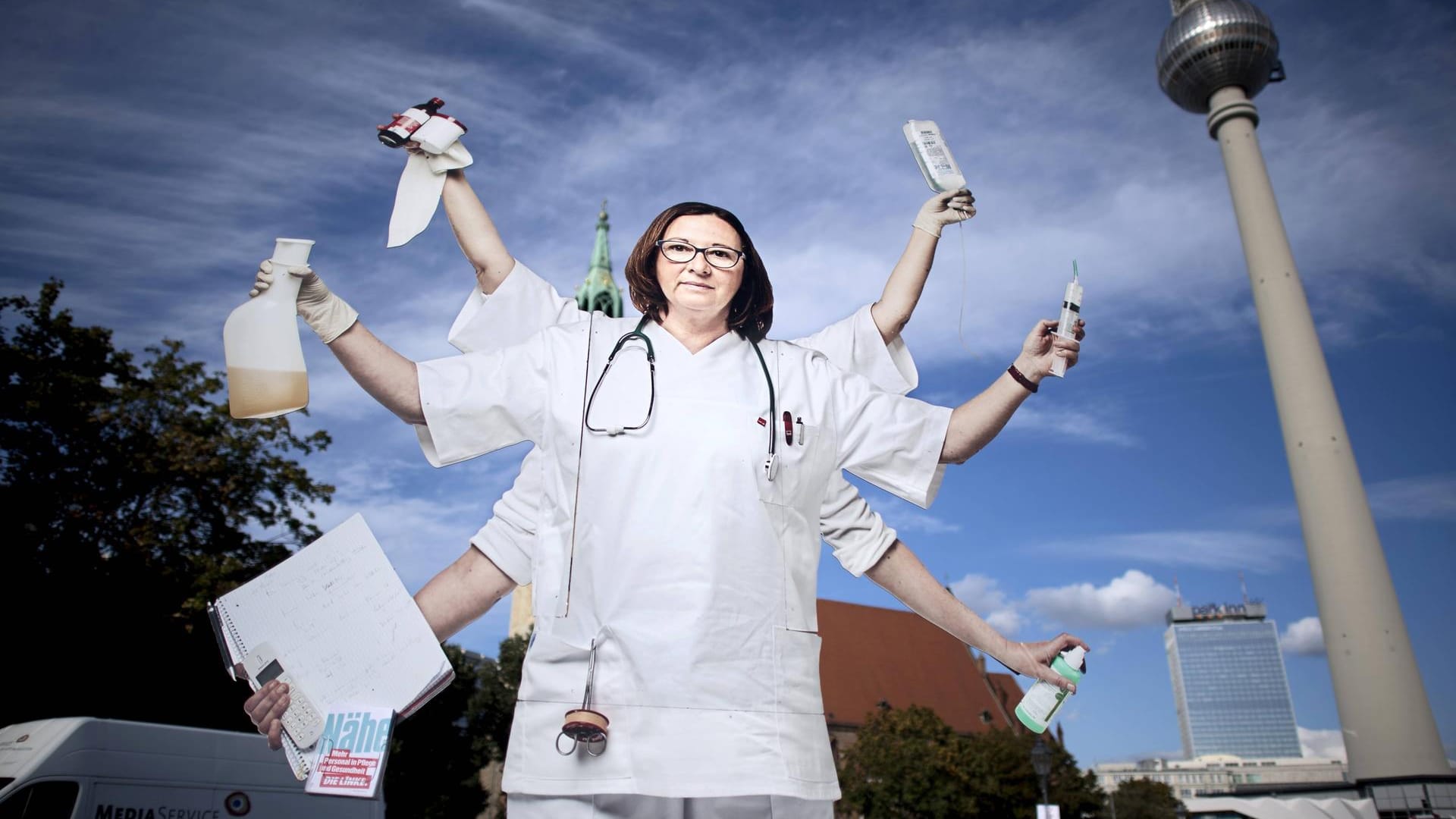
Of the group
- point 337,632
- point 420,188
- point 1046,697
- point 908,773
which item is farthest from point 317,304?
point 908,773

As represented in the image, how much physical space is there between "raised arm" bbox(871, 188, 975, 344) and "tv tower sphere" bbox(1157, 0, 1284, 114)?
4849cm

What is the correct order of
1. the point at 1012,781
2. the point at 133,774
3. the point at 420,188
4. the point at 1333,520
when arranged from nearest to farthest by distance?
the point at 420,188 < the point at 133,774 < the point at 1333,520 < the point at 1012,781

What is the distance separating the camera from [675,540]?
71.6 inches

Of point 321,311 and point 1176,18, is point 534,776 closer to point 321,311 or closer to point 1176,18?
point 321,311

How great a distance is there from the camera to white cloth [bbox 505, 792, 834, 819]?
1688 millimetres

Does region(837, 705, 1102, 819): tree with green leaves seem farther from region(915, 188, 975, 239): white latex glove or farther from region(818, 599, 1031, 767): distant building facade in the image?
region(915, 188, 975, 239): white latex glove

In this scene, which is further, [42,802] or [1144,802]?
[1144,802]

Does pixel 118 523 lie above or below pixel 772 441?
above

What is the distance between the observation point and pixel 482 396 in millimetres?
2016

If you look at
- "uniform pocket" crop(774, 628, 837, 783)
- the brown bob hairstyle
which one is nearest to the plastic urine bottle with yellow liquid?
the brown bob hairstyle

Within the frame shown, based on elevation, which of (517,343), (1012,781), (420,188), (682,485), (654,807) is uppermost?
(1012,781)

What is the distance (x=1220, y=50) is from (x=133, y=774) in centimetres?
4851

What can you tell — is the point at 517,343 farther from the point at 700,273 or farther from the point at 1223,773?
the point at 1223,773

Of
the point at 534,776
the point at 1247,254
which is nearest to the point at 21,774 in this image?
the point at 534,776
